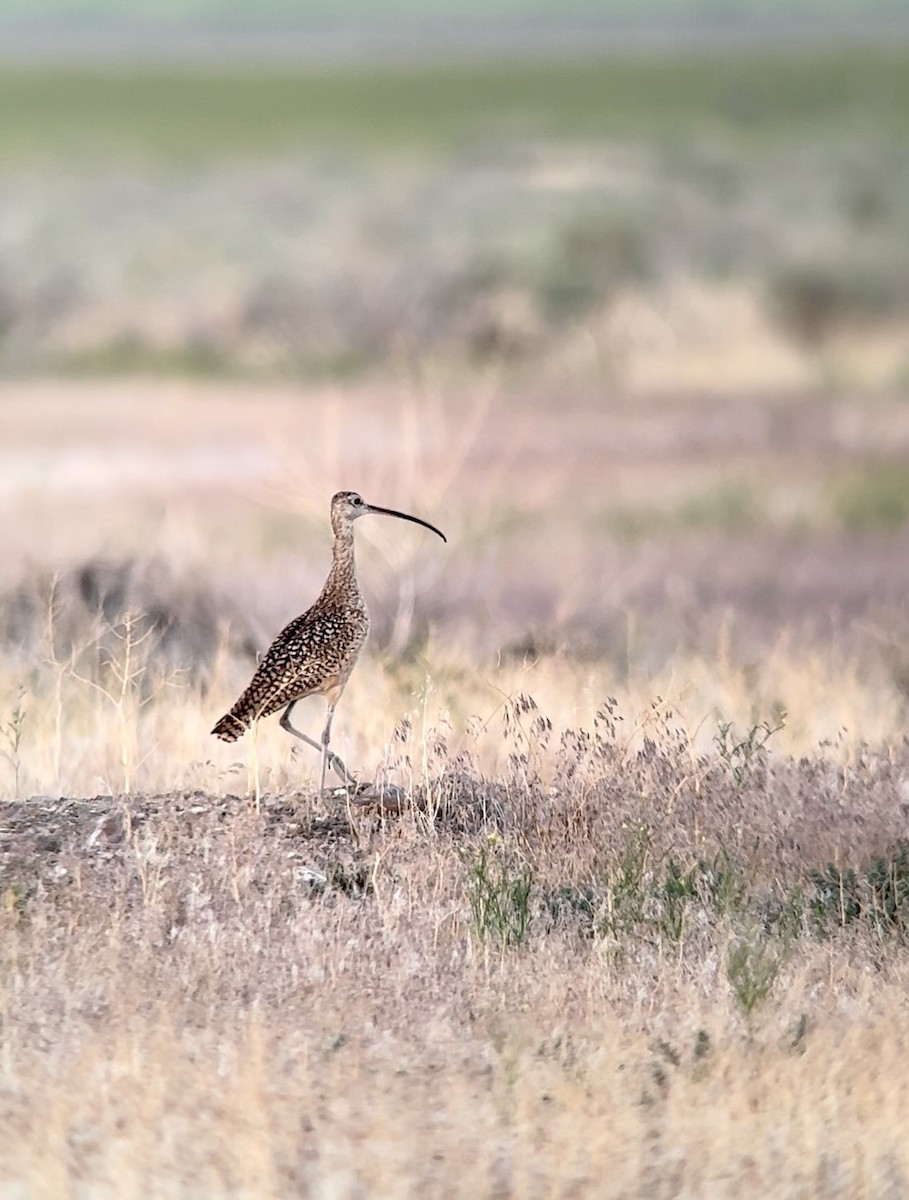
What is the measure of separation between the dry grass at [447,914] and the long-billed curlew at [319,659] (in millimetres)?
182

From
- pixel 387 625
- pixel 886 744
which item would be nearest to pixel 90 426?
pixel 387 625

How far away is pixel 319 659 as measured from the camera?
8.88 metres

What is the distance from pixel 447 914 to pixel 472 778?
128cm

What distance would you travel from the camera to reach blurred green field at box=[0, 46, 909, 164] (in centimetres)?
8781

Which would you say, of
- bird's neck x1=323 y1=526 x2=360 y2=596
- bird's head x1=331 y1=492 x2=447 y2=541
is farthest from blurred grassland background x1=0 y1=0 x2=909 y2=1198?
bird's head x1=331 y1=492 x2=447 y2=541

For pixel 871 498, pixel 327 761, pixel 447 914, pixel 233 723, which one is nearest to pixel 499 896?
pixel 447 914

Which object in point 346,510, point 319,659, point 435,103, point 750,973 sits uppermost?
point 435,103

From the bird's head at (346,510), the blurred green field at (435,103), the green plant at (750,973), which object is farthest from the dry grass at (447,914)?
the blurred green field at (435,103)

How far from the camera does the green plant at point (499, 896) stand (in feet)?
24.8

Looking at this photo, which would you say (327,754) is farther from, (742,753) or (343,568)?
(742,753)

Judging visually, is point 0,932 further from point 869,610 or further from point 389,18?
point 389,18

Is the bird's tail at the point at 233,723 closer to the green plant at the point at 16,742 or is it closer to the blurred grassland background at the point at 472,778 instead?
the blurred grassland background at the point at 472,778

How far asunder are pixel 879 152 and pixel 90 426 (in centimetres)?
4687

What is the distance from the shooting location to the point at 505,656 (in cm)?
1161
